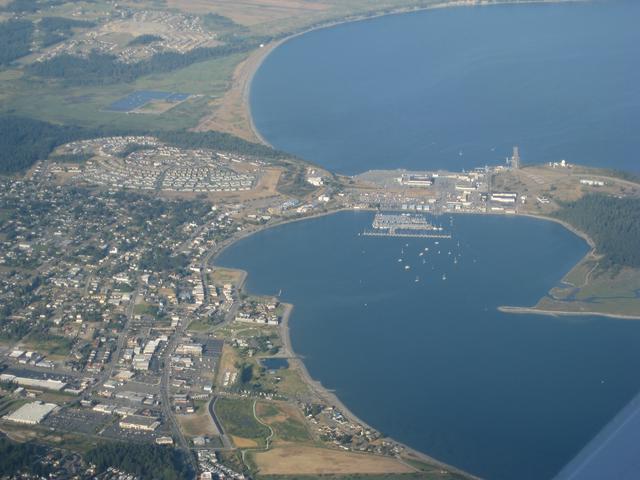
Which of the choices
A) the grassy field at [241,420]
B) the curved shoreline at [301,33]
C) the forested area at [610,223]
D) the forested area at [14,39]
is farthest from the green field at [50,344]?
the forested area at [14,39]

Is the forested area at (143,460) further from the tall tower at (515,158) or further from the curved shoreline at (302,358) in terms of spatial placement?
the tall tower at (515,158)

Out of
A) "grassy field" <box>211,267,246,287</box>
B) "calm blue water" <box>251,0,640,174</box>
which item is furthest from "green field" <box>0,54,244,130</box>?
"grassy field" <box>211,267,246,287</box>

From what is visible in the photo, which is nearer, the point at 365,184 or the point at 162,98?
the point at 365,184

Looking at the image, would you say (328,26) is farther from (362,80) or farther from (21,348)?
(21,348)

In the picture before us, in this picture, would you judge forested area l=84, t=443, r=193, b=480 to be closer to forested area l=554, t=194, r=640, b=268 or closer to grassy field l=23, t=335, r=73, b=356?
grassy field l=23, t=335, r=73, b=356

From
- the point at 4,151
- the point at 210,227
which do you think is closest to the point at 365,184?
the point at 210,227

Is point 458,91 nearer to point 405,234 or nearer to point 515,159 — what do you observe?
point 515,159

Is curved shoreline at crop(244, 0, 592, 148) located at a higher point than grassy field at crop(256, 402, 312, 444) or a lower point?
higher
